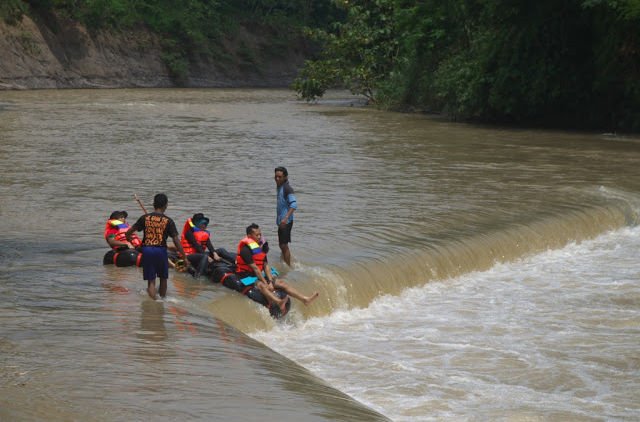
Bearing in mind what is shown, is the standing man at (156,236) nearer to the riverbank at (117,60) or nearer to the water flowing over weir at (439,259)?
the water flowing over weir at (439,259)

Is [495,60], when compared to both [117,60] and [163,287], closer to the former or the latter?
[163,287]

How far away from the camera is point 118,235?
15625 millimetres

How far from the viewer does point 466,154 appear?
104 ft

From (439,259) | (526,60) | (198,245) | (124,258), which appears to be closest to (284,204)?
(198,245)

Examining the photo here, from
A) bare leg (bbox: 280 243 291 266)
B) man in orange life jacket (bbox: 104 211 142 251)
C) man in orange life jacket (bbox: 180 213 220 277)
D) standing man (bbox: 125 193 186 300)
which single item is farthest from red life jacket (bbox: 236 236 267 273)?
man in orange life jacket (bbox: 104 211 142 251)

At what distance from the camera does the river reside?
1049 centimetres

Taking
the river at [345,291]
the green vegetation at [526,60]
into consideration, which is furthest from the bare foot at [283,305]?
the green vegetation at [526,60]

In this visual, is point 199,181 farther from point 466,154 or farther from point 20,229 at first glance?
point 466,154

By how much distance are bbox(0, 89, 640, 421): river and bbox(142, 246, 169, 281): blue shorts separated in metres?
0.42

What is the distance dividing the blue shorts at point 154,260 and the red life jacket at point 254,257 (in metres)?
1.39

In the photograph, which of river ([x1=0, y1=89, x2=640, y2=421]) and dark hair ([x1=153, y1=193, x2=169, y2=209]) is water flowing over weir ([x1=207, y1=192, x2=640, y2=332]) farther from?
dark hair ([x1=153, y1=193, x2=169, y2=209])

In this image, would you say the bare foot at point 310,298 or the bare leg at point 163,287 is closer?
the bare leg at point 163,287

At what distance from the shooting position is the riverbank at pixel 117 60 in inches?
2547

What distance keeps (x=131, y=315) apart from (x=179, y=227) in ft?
19.6
